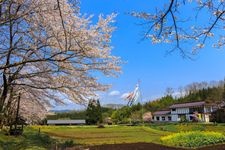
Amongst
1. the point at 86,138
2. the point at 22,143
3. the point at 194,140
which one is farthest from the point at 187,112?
the point at 22,143

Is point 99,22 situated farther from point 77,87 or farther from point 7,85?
point 7,85

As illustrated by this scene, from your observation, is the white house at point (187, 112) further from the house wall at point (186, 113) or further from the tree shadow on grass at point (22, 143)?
the tree shadow on grass at point (22, 143)

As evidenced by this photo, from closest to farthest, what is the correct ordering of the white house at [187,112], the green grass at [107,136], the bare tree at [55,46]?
the bare tree at [55,46] < the green grass at [107,136] < the white house at [187,112]

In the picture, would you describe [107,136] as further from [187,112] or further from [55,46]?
[187,112]

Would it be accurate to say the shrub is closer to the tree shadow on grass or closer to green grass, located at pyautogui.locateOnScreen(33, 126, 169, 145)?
green grass, located at pyautogui.locateOnScreen(33, 126, 169, 145)

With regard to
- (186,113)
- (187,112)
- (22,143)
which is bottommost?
(22,143)

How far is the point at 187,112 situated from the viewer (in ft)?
319

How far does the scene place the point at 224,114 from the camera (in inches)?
2534

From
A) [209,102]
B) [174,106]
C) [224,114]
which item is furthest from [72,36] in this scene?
[174,106]

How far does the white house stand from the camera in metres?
90.2

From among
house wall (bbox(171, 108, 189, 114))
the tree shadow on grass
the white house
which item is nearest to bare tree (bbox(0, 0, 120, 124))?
the tree shadow on grass

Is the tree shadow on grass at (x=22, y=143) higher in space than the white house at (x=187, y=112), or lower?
lower

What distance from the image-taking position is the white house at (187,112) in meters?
90.2

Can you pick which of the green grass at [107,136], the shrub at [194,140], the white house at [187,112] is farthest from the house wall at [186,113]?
the shrub at [194,140]
